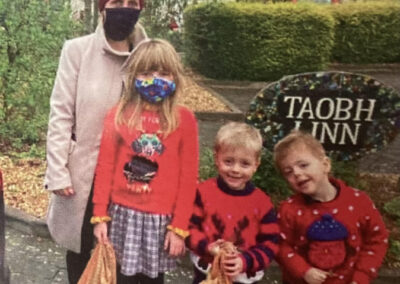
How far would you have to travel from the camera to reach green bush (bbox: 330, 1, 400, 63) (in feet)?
7.86

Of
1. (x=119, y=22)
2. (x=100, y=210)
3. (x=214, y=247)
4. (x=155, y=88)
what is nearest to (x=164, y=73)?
(x=155, y=88)

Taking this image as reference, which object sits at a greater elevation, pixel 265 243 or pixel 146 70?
pixel 146 70

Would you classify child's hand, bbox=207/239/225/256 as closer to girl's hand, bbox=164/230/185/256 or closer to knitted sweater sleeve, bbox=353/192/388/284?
girl's hand, bbox=164/230/185/256

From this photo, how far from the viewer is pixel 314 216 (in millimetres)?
2162

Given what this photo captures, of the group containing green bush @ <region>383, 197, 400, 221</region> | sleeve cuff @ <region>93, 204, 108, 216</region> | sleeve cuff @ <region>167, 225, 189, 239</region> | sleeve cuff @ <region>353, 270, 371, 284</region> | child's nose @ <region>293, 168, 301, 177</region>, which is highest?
child's nose @ <region>293, 168, 301, 177</region>

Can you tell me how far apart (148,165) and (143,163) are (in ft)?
0.06

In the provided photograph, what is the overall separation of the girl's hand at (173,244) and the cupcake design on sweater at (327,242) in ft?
1.61

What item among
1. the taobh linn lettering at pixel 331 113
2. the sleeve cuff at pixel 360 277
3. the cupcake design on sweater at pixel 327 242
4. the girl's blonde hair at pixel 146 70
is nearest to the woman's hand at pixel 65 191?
the girl's blonde hair at pixel 146 70

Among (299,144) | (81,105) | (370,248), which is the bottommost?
(370,248)

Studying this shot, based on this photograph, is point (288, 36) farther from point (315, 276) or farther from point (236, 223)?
point (315, 276)

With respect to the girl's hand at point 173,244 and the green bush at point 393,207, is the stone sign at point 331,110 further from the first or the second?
the girl's hand at point 173,244

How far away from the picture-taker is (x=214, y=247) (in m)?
2.04

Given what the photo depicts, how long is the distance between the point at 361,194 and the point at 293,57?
0.66 meters

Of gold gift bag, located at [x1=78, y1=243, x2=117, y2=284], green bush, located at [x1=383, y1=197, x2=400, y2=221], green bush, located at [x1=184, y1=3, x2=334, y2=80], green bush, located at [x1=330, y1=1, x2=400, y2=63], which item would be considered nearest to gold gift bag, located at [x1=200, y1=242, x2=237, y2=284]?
gold gift bag, located at [x1=78, y1=243, x2=117, y2=284]
